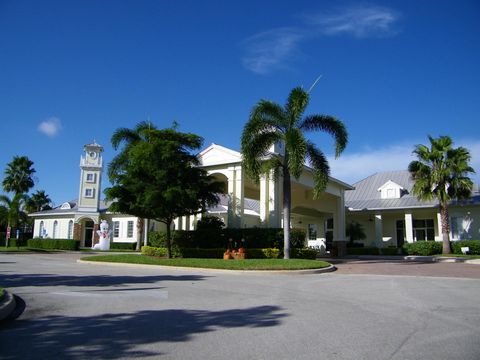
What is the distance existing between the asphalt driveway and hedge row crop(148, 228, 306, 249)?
10.9 metres

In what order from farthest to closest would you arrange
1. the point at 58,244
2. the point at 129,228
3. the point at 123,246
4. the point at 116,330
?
1. the point at 129,228
2. the point at 123,246
3. the point at 58,244
4. the point at 116,330

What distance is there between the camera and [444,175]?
31.4 metres

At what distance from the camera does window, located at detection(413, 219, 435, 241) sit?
38.1m

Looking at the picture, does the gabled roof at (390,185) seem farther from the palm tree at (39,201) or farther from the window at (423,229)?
the palm tree at (39,201)

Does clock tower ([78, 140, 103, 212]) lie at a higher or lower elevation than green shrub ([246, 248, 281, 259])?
higher

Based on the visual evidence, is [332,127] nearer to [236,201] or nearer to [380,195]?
[236,201]

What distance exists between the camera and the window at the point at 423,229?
125 feet

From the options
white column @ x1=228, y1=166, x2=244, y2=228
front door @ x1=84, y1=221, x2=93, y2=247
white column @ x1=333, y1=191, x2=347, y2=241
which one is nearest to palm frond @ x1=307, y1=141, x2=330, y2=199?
white column @ x1=228, y1=166, x2=244, y2=228

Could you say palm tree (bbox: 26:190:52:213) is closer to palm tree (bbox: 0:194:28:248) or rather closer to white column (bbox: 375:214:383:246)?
palm tree (bbox: 0:194:28:248)

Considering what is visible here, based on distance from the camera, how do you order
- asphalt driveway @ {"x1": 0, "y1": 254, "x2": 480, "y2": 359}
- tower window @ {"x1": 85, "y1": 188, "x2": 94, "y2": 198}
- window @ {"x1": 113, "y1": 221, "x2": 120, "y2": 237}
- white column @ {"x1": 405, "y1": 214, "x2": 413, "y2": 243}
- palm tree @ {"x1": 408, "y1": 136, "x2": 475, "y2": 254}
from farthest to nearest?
window @ {"x1": 113, "y1": 221, "x2": 120, "y2": 237}, tower window @ {"x1": 85, "y1": 188, "x2": 94, "y2": 198}, white column @ {"x1": 405, "y1": 214, "x2": 413, "y2": 243}, palm tree @ {"x1": 408, "y1": 136, "x2": 475, "y2": 254}, asphalt driveway @ {"x1": 0, "y1": 254, "x2": 480, "y2": 359}

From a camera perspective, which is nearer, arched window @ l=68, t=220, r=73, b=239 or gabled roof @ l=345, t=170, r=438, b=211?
gabled roof @ l=345, t=170, r=438, b=211

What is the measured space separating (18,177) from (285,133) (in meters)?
46.9

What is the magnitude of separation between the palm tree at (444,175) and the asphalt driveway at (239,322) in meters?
20.6

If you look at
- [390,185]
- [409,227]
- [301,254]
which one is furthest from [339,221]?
[301,254]
